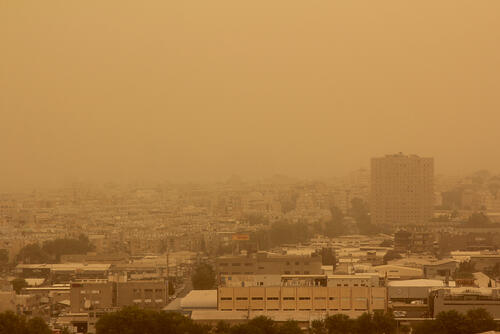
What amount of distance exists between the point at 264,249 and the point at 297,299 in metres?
11.0

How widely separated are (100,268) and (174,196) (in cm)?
1208

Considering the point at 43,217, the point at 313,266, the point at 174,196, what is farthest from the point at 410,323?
the point at 174,196

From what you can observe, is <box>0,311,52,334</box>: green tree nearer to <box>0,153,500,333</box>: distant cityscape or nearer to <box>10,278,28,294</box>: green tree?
<box>0,153,500,333</box>: distant cityscape

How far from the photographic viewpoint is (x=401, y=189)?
3156cm

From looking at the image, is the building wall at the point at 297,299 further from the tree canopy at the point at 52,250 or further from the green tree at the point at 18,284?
the tree canopy at the point at 52,250

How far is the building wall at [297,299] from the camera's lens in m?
12.7

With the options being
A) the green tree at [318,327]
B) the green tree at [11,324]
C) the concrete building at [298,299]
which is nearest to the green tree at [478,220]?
the concrete building at [298,299]

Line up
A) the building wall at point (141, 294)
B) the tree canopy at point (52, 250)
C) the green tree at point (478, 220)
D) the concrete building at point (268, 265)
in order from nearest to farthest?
the building wall at point (141, 294), the concrete building at point (268, 265), the tree canopy at point (52, 250), the green tree at point (478, 220)

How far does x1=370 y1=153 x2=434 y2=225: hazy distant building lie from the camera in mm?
30562

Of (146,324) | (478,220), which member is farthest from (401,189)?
(146,324)

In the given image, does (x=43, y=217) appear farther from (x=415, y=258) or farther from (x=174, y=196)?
(x=415, y=258)

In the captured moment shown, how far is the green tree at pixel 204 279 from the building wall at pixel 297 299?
3.79 meters

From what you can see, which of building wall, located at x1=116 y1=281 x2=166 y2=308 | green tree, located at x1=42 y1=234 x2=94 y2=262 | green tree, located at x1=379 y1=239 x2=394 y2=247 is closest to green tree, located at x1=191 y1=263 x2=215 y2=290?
building wall, located at x1=116 y1=281 x2=166 y2=308

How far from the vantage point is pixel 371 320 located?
37.8 feet
